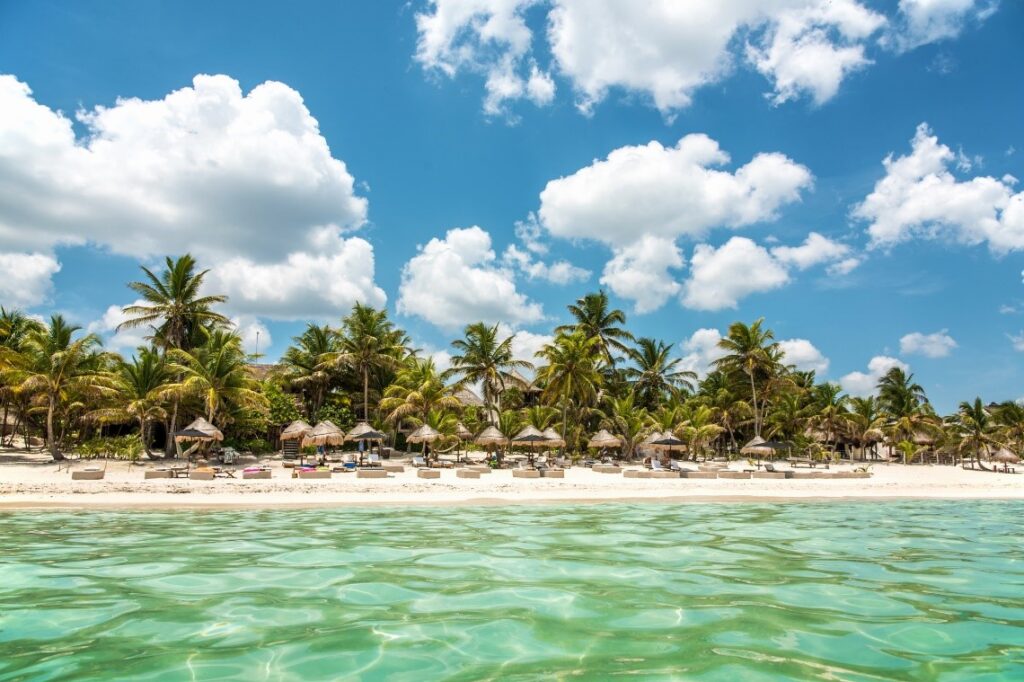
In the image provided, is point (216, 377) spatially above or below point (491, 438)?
above

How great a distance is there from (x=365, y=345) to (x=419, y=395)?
21.5 feet

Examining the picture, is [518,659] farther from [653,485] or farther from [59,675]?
[653,485]

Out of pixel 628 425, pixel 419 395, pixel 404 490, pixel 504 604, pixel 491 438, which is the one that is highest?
pixel 419 395

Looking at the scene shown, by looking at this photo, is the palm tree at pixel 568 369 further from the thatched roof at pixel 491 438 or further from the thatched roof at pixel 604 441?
the thatched roof at pixel 491 438

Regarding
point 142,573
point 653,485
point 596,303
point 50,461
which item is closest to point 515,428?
point 653,485

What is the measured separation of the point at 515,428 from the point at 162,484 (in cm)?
1558

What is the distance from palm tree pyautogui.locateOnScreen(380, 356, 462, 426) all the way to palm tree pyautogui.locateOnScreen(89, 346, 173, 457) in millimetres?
9709

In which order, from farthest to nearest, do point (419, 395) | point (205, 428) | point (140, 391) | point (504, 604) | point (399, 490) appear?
point (419, 395), point (140, 391), point (205, 428), point (399, 490), point (504, 604)

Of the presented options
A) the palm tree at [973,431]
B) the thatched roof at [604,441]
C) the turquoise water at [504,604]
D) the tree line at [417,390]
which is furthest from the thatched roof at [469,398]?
the palm tree at [973,431]

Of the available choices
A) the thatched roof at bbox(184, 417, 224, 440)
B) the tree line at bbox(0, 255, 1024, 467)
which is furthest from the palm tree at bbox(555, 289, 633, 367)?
the thatched roof at bbox(184, 417, 224, 440)

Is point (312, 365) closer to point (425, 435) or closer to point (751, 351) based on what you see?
point (425, 435)

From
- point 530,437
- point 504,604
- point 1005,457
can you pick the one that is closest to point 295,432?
point 530,437

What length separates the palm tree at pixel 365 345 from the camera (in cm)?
3347

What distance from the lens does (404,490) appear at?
18.4 metres
